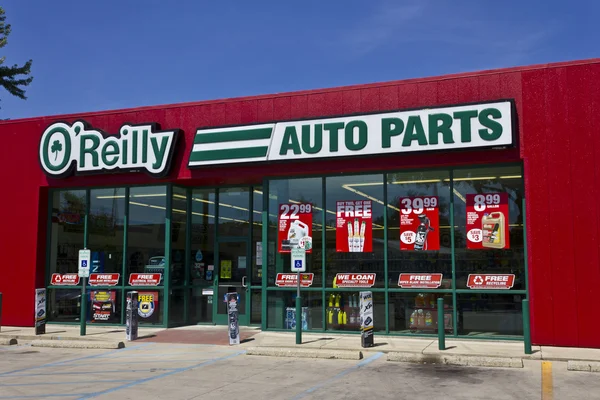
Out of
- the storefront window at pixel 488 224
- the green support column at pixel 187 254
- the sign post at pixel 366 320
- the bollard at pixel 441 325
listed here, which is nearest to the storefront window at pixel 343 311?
the sign post at pixel 366 320

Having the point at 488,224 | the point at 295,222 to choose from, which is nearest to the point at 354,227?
the point at 295,222

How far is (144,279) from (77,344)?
133 inches

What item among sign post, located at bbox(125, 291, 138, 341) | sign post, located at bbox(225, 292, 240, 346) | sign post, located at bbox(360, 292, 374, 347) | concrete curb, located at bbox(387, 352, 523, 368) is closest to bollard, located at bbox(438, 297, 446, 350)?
concrete curb, located at bbox(387, 352, 523, 368)

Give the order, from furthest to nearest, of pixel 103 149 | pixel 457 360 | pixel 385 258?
pixel 103 149, pixel 385 258, pixel 457 360

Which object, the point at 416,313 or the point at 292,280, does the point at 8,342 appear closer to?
the point at 292,280

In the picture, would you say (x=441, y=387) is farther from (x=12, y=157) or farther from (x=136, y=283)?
(x=12, y=157)

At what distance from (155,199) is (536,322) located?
10395 mm

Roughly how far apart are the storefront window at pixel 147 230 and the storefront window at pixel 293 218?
10.7 feet

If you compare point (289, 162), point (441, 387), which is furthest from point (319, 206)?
point (441, 387)

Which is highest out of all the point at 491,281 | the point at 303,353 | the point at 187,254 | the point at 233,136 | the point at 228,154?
the point at 233,136

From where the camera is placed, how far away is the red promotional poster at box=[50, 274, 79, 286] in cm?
1794

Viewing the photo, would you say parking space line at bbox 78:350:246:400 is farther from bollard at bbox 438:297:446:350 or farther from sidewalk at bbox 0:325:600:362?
bollard at bbox 438:297:446:350

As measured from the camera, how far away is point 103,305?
1767 centimetres

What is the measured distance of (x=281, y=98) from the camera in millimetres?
16078
